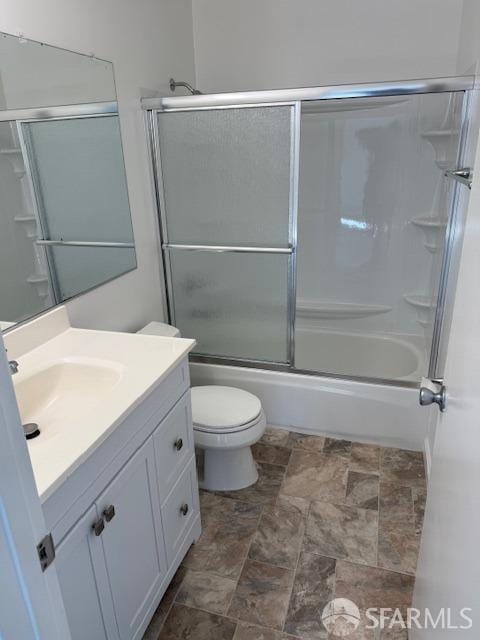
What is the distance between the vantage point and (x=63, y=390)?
1.58 m

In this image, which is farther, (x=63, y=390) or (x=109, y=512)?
(x=63, y=390)

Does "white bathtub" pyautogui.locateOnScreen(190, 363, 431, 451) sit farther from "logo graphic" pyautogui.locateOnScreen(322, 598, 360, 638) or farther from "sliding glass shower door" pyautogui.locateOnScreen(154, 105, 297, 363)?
"logo graphic" pyautogui.locateOnScreen(322, 598, 360, 638)

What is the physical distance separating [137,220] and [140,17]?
0.98 m

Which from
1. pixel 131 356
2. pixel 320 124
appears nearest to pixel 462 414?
pixel 131 356

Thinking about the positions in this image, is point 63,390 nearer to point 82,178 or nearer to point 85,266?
point 85,266

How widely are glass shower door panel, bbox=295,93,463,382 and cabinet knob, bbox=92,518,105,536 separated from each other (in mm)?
1625

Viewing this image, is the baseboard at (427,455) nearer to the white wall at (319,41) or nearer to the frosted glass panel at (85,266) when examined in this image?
the frosted glass panel at (85,266)

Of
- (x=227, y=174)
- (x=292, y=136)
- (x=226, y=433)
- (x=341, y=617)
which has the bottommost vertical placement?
(x=341, y=617)

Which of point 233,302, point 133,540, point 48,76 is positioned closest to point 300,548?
point 133,540

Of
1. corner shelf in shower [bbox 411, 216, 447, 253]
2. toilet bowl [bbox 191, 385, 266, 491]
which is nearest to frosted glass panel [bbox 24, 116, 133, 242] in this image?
toilet bowl [bbox 191, 385, 266, 491]

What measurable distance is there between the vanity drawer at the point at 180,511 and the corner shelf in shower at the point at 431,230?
74.6 inches

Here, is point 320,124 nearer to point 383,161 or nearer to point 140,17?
point 383,161

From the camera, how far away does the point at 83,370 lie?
156cm

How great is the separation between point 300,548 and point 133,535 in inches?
32.7
